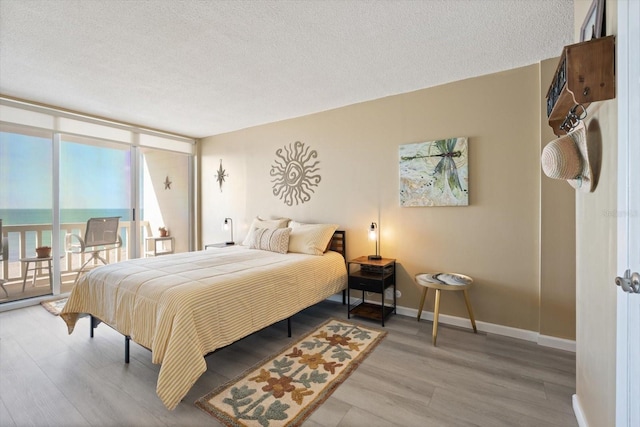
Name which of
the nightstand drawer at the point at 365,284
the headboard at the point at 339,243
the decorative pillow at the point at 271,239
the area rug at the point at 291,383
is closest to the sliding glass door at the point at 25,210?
the decorative pillow at the point at 271,239

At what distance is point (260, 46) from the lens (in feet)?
7.60

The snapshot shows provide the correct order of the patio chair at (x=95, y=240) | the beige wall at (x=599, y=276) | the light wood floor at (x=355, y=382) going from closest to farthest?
→ the beige wall at (x=599, y=276) < the light wood floor at (x=355, y=382) < the patio chair at (x=95, y=240)

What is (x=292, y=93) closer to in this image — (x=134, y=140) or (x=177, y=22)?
(x=177, y=22)

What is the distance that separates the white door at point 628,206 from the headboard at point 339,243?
2722 millimetres

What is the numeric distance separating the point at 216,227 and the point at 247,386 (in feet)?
12.2

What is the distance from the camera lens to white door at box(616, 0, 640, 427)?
96 centimetres

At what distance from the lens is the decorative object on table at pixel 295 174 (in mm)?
3973

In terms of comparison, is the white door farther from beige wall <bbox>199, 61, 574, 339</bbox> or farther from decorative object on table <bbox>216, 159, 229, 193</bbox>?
decorative object on table <bbox>216, 159, 229, 193</bbox>

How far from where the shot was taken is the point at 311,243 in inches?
135

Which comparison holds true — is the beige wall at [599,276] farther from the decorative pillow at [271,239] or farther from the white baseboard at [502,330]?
the decorative pillow at [271,239]

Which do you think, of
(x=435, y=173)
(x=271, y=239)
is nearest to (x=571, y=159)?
(x=435, y=173)

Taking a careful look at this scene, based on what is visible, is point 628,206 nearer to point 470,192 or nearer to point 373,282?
point 470,192

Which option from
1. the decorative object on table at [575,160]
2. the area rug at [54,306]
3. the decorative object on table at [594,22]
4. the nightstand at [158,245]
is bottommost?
the area rug at [54,306]

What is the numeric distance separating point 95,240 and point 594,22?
540 cm
